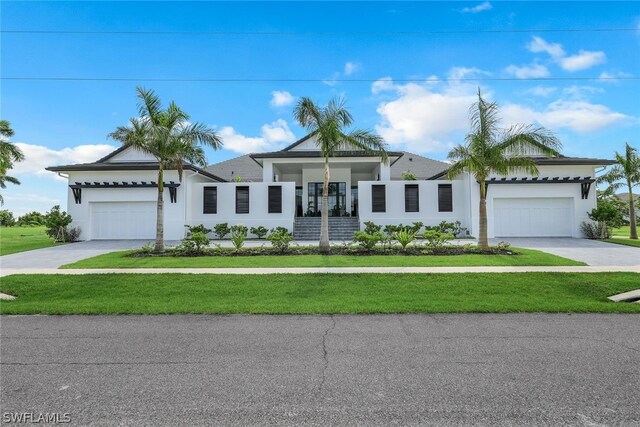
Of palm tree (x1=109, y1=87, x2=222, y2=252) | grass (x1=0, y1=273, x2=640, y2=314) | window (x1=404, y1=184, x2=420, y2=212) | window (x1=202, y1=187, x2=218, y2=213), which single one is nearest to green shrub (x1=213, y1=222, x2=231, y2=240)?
window (x1=202, y1=187, x2=218, y2=213)

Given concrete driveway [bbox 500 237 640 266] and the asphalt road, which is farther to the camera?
concrete driveway [bbox 500 237 640 266]

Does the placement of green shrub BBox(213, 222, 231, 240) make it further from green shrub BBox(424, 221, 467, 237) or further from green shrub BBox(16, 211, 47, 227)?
green shrub BBox(16, 211, 47, 227)

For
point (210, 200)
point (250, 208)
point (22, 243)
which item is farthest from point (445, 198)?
point (22, 243)

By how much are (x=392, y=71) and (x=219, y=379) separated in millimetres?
15794

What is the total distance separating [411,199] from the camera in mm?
21094

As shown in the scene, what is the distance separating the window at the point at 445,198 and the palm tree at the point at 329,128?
28.3ft

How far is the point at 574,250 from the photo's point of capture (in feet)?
46.3

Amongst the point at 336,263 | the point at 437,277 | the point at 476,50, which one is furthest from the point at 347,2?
the point at 437,277

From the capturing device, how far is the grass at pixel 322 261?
1091 centimetres

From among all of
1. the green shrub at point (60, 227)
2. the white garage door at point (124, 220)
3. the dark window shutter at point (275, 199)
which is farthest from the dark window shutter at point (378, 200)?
the green shrub at point (60, 227)

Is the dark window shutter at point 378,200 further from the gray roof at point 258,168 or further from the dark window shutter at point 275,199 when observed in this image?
the gray roof at point 258,168

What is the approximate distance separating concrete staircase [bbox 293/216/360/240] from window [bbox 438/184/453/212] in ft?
17.1

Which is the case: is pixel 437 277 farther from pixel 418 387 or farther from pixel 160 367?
pixel 160 367

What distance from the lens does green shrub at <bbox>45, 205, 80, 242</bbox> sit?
1891 cm
